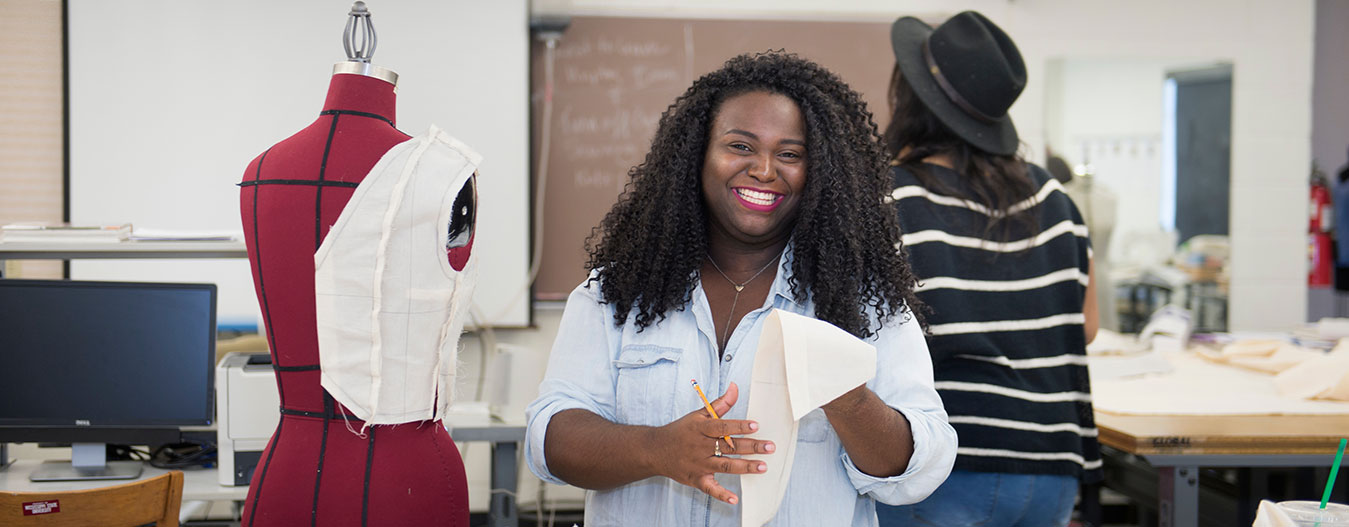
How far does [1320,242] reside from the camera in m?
4.31

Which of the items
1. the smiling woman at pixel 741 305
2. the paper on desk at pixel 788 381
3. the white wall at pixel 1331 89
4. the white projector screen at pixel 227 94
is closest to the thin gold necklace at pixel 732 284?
the smiling woman at pixel 741 305

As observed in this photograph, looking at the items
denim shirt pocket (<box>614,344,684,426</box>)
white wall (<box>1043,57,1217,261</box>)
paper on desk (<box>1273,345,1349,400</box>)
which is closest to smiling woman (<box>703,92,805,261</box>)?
denim shirt pocket (<box>614,344,684,426</box>)

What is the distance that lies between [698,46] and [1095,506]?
7.57 ft

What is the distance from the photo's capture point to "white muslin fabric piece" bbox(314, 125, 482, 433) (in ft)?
4.21

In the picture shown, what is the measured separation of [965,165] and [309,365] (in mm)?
1184

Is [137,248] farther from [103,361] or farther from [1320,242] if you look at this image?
[1320,242]

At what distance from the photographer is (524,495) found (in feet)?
12.9

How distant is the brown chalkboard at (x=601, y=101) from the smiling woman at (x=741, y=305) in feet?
8.15

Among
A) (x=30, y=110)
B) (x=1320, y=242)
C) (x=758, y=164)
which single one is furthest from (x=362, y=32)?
(x=1320, y=242)

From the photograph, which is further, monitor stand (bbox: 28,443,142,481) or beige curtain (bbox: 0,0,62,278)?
beige curtain (bbox: 0,0,62,278)

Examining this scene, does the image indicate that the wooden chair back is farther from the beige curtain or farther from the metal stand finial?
the beige curtain

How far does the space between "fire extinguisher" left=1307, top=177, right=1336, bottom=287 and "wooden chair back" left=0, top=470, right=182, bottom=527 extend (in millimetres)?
4686

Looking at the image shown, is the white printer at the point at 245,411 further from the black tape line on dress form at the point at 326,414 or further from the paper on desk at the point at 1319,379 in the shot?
the paper on desk at the point at 1319,379

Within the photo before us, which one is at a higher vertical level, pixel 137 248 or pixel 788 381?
pixel 137 248
